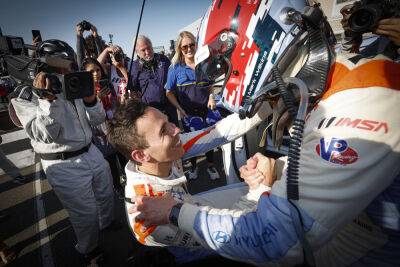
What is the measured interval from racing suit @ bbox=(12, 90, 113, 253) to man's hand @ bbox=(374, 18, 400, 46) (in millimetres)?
2409

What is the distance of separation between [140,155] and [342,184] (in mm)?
1247

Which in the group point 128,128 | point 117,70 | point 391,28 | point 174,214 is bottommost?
point 174,214

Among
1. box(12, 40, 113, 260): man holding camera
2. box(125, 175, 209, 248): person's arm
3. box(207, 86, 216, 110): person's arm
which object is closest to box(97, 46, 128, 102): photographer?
box(207, 86, 216, 110): person's arm

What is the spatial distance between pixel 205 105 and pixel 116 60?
5.81ft

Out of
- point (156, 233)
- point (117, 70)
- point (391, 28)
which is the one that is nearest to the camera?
point (391, 28)

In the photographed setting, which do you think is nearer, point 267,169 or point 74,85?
point 267,169

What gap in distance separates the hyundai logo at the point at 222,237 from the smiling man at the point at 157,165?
0.43m

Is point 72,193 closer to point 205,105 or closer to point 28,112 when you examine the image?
point 28,112

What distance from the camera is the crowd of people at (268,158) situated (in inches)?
32.6

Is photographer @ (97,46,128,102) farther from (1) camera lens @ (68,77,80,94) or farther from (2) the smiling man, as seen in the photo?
(2) the smiling man

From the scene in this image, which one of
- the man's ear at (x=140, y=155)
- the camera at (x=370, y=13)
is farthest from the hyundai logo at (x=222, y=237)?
the camera at (x=370, y=13)

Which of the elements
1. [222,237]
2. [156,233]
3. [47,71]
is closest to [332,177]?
[222,237]

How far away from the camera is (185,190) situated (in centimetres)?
183

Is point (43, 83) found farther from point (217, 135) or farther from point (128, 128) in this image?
point (217, 135)
